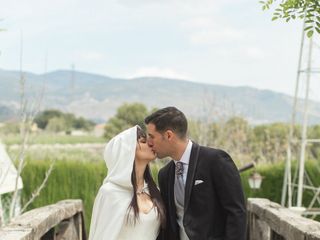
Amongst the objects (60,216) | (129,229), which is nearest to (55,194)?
(60,216)

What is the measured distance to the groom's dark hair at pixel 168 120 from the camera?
3666mm

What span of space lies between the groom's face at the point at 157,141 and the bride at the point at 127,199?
93 millimetres

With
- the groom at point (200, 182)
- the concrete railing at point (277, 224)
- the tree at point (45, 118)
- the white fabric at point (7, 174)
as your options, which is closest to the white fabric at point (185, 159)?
the groom at point (200, 182)

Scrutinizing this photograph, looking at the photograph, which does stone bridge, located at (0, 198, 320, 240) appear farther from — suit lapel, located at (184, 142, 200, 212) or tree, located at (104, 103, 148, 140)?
tree, located at (104, 103, 148, 140)

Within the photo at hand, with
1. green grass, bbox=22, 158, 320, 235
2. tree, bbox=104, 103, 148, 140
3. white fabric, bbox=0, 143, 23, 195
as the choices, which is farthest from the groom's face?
tree, bbox=104, 103, 148, 140

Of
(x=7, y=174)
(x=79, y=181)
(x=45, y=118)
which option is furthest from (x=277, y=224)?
(x=45, y=118)

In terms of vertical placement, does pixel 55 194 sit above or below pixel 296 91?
below

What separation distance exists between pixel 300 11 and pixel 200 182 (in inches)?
40.7

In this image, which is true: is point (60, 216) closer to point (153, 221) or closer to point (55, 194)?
point (153, 221)

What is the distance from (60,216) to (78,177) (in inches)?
260

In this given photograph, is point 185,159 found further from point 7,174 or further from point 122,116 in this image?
point 122,116

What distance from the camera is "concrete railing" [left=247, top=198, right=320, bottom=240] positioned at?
4.07 meters

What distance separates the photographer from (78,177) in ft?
40.2

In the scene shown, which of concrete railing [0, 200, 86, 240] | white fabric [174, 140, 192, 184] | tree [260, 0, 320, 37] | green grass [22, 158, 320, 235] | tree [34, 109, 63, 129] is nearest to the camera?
tree [260, 0, 320, 37]
